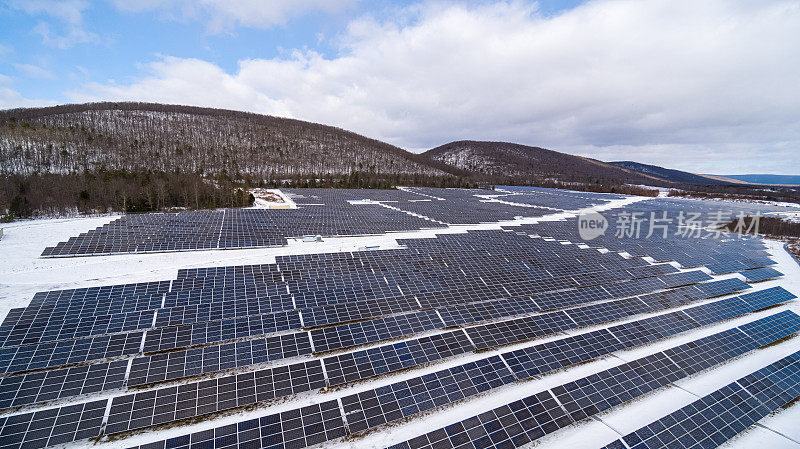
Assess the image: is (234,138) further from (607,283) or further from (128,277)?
(607,283)

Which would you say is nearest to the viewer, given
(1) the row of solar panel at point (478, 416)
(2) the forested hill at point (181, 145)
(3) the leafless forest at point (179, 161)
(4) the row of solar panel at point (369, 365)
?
(1) the row of solar panel at point (478, 416)

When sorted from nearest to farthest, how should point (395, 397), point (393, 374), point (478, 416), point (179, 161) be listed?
1. point (478, 416)
2. point (395, 397)
3. point (393, 374)
4. point (179, 161)

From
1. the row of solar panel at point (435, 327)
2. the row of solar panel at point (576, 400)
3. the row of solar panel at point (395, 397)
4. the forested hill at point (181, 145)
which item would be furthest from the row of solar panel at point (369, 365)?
the forested hill at point (181, 145)

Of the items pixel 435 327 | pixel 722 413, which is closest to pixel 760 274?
pixel 722 413

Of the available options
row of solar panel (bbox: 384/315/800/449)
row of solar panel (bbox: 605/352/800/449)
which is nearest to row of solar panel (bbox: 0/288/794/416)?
row of solar panel (bbox: 384/315/800/449)

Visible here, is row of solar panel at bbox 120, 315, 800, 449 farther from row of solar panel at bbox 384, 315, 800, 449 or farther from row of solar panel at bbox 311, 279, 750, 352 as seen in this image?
row of solar panel at bbox 311, 279, 750, 352

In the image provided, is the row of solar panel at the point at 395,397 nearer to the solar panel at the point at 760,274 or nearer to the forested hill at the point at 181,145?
the solar panel at the point at 760,274

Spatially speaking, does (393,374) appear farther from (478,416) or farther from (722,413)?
(722,413)
